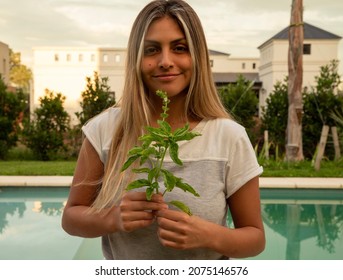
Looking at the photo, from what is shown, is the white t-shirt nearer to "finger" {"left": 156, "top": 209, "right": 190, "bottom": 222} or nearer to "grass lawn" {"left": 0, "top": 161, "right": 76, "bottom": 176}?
"finger" {"left": 156, "top": 209, "right": 190, "bottom": 222}

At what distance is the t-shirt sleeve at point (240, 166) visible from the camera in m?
1.27

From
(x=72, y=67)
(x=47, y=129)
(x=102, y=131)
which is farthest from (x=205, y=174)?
(x=72, y=67)

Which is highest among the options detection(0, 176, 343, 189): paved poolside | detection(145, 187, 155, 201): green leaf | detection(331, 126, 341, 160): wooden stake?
detection(145, 187, 155, 201): green leaf

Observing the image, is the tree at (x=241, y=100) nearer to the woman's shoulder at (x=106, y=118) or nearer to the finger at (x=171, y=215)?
the woman's shoulder at (x=106, y=118)

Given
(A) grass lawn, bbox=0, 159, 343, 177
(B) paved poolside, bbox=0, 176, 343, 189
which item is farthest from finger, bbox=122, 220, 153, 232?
(A) grass lawn, bbox=0, 159, 343, 177

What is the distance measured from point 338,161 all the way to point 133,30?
1007 cm

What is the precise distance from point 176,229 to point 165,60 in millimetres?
460

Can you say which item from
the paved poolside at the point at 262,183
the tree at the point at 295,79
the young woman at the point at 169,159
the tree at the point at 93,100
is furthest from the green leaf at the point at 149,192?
the tree at the point at 93,100

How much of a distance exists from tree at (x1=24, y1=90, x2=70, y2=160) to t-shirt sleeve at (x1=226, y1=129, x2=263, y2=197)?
11.0 metres

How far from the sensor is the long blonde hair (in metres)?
1.25

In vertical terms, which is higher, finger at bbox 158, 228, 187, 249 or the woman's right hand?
the woman's right hand

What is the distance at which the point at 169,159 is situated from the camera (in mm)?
1242

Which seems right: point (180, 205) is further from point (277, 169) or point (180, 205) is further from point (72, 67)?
point (72, 67)
